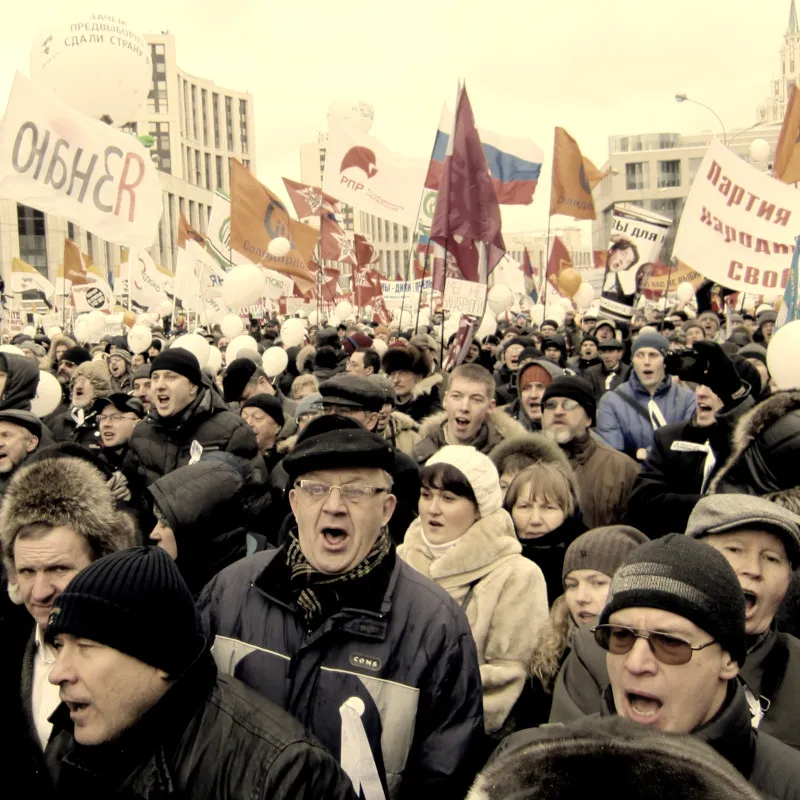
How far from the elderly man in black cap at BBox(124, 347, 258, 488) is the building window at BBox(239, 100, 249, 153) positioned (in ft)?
325

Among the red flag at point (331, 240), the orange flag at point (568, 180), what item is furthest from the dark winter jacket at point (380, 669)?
the red flag at point (331, 240)

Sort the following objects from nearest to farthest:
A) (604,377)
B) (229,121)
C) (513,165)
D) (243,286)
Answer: (604,377), (243,286), (513,165), (229,121)

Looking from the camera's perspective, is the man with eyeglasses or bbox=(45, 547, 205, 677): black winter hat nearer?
bbox=(45, 547, 205, 677): black winter hat

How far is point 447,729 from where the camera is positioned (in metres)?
2.19

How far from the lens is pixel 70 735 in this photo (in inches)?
74.9

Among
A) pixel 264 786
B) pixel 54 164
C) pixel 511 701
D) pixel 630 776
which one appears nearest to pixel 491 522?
pixel 511 701

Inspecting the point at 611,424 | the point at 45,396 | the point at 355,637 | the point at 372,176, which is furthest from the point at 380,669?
the point at 372,176

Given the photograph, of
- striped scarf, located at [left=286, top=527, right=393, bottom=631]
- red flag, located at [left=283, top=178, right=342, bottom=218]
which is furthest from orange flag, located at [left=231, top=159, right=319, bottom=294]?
striped scarf, located at [left=286, top=527, right=393, bottom=631]

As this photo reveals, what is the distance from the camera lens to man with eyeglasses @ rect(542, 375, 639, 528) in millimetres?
4305

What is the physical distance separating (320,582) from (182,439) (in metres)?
2.31

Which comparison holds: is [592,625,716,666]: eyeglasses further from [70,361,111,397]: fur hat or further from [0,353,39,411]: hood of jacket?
[70,361,111,397]: fur hat

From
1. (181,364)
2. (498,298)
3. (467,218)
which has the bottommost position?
(181,364)

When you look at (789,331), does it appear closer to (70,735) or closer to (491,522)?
(491,522)

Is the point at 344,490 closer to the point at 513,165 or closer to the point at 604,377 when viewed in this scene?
the point at 604,377
